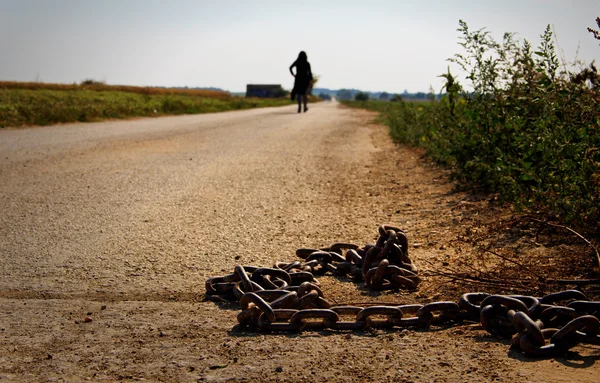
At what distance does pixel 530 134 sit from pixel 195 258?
332 cm

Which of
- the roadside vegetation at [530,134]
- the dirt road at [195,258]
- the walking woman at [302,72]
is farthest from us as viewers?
the walking woman at [302,72]

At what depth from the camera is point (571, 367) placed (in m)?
2.75

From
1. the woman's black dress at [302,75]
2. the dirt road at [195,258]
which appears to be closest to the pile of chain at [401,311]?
the dirt road at [195,258]

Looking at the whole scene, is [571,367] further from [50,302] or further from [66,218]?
[66,218]

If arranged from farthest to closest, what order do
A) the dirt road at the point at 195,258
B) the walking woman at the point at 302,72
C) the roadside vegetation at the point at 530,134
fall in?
1. the walking woman at the point at 302,72
2. the roadside vegetation at the point at 530,134
3. the dirt road at the point at 195,258

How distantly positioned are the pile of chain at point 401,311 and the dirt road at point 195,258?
7 cm

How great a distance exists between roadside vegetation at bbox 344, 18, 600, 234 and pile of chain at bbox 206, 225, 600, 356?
1518mm

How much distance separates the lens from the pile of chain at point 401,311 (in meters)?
2.90

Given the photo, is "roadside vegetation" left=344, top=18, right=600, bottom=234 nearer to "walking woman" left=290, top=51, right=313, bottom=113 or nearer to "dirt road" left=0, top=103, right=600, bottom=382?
"dirt road" left=0, top=103, right=600, bottom=382

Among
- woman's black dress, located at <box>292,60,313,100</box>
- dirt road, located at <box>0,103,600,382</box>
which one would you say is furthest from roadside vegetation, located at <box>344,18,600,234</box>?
woman's black dress, located at <box>292,60,313,100</box>

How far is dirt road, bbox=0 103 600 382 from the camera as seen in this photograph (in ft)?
9.26

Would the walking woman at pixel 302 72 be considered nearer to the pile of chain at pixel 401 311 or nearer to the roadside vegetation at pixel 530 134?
the roadside vegetation at pixel 530 134

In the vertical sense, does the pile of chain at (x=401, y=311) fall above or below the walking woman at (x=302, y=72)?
below

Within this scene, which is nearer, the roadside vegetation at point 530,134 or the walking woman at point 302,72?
the roadside vegetation at point 530,134
